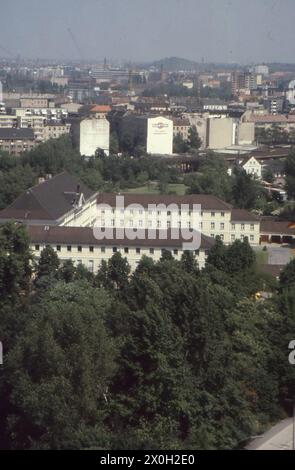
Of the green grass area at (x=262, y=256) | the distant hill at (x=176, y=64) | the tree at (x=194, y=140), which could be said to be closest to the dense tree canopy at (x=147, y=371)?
the green grass area at (x=262, y=256)

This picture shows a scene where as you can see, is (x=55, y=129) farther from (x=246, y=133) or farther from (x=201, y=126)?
(x=246, y=133)

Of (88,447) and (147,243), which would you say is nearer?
(88,447)

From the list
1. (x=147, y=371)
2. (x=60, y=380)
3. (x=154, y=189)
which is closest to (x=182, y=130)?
(x=154, y=189)

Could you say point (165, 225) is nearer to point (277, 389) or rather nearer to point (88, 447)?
point (277, 389)

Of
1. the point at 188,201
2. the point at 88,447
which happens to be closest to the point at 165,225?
the point at 188,201

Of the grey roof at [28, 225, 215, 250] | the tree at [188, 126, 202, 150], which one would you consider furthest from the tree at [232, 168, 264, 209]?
the tree at [188, 126, 202, 150]

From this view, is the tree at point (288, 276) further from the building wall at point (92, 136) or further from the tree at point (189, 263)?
the building wall at point (92, 136)
